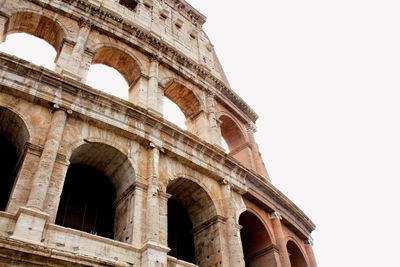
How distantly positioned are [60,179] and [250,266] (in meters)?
7.62

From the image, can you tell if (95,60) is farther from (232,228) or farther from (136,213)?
(232,228)

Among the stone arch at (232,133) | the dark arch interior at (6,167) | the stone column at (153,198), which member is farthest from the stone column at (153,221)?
A: the stone arch at (232,133)

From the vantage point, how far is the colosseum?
26.0ft

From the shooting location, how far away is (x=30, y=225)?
7.10 meters

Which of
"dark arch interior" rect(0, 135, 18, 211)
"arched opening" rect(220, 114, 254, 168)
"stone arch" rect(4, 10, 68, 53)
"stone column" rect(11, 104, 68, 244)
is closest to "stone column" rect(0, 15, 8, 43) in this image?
"stone arch" rect(4, 10, 68, 53)

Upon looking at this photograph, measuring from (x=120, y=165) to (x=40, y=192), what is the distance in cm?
273

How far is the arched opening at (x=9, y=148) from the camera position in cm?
886

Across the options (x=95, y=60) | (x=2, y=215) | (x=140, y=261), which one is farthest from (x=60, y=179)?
(x=95, y=60)

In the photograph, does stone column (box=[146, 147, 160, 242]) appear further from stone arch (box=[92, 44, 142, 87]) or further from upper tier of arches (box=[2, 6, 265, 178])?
stone arch (box=[92, 44, 142, 87])

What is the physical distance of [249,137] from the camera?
54.1ft

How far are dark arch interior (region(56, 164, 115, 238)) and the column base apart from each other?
2397 mm

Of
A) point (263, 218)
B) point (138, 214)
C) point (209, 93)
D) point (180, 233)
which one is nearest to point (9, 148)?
point (138, 214)

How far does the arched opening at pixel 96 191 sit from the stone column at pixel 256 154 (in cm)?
662

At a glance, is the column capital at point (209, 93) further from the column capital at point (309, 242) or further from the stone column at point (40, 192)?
the column capital at point (309, 242)
